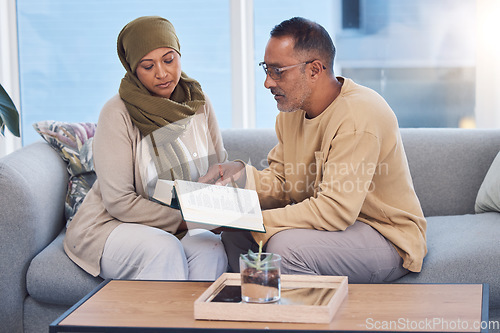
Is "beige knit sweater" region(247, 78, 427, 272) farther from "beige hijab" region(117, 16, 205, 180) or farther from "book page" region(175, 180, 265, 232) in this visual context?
"beige hijab" region(117, 16, 205, 180)

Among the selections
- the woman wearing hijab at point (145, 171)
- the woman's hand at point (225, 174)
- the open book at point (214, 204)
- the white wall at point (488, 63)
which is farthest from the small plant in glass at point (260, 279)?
the white wall at point (488, 63)

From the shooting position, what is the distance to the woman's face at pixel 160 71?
2.14 metres

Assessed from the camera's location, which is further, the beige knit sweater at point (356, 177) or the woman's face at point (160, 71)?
the woman's face at point (160, 71)

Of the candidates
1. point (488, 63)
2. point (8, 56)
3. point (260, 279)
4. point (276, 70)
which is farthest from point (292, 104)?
point (8, 56)

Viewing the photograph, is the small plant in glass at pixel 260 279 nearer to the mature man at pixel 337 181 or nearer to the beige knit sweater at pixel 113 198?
the mature man at pixel 337 181

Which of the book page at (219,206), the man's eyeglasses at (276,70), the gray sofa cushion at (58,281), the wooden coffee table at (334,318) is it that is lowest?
the gray sofa cushion at (58,281)

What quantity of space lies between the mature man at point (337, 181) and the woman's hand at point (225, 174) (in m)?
0.02

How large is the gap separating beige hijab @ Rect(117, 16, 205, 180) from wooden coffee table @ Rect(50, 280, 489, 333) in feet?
2.21

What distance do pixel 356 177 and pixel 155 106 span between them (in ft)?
2.44

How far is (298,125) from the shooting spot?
7.06 ft

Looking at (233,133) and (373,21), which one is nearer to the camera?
(233,133)

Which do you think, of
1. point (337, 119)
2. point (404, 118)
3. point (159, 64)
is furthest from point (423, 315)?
point (404, 118)

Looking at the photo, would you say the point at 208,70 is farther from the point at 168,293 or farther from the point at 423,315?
the point at 423,315

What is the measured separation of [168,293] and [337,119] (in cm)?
78
